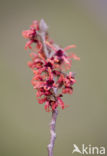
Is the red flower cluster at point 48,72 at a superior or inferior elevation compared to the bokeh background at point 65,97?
inferior

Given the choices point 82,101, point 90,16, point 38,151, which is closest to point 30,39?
point 38,151

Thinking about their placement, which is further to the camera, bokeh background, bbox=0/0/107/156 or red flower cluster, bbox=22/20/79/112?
bokeh background, bbox=0/0/107/156

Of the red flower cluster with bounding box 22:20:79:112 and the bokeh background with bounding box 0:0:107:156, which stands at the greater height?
the bokeh background with bounding box 0:0:107:156

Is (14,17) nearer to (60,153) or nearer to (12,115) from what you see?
(12,115)

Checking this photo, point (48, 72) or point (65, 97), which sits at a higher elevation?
point (65, 97)

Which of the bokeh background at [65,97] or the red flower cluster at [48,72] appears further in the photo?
the bokeh background at [65,97]
